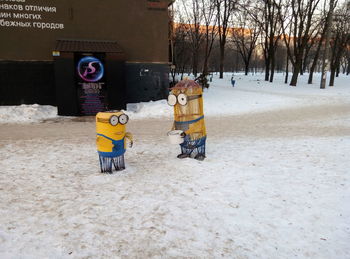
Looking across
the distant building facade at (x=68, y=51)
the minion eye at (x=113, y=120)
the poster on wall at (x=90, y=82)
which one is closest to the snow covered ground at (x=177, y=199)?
Result: the minion eye at (x=113, y=120)

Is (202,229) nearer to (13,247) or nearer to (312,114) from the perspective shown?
(13,247)

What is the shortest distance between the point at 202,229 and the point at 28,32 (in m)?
13.7

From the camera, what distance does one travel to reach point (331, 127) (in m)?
10.9

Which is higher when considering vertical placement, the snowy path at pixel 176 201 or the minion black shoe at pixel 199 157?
the minion black shoe at pixel 199 157

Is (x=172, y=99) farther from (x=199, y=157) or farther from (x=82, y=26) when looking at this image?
(x=82, y=26)

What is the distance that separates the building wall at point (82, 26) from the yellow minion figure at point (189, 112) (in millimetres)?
9710

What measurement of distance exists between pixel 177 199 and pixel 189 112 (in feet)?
8.08

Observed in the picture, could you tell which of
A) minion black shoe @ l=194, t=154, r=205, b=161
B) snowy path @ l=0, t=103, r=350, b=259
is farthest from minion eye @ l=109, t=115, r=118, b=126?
minion black shoe @ l=194, t=154, r=205, b=161

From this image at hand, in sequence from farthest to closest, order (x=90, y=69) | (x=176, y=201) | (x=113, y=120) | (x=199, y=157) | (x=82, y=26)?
(x=82, y=26) → (x=90, y=69) → (x=199, y=157) → (x=113, y=120) → (x=176, y=201)

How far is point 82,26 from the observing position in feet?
46.9

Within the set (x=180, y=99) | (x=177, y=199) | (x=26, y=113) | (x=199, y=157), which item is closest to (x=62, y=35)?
→ (x=26, y=113)

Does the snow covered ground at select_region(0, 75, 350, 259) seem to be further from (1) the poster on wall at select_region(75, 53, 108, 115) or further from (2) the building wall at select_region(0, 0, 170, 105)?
(2) the building wall at select_region(0, 0, 170, 105)

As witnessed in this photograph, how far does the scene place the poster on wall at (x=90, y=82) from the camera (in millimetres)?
13500

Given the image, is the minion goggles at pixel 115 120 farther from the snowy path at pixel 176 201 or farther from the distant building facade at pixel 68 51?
the distant building facade at pixel 68 51
